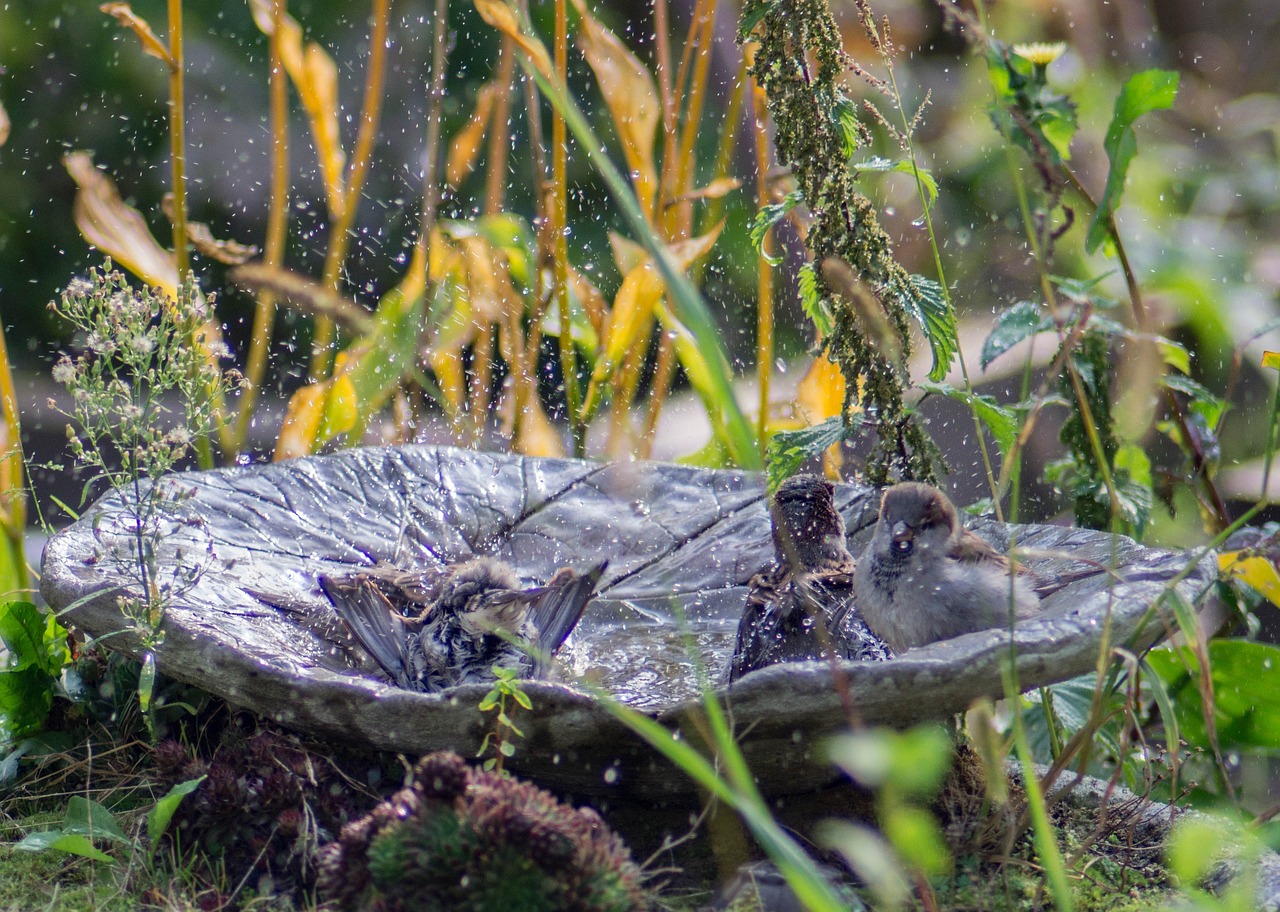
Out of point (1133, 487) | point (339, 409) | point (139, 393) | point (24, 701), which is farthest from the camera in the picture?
point (339, 409)

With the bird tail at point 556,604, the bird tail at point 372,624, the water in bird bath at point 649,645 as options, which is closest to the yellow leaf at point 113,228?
the bird tail at point 372,624

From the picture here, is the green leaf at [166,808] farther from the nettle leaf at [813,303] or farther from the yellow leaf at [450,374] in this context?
the yellow leaf at [450,374]

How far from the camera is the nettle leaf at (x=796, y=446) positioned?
2.52 m

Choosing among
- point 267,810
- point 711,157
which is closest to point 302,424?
point 267,810

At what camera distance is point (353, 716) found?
186cm

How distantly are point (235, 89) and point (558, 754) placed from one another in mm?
5646

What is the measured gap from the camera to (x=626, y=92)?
3.51 meters

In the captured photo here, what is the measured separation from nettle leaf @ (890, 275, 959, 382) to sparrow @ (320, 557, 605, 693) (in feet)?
2.59

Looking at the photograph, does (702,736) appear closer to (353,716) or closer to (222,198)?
(353,716)

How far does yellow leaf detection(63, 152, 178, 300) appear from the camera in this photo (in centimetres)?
338

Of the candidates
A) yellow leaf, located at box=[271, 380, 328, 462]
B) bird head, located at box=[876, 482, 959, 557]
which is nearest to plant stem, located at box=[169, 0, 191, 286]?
yellow leaf, located at box=[271, 380, 328, 462]

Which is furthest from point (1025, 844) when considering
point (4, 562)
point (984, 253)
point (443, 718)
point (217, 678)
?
point (984, 253)

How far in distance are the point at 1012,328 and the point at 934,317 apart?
28cm

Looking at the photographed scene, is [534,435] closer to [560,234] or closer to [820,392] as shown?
[560,234]
